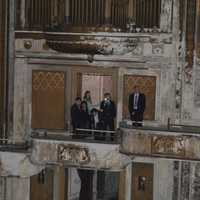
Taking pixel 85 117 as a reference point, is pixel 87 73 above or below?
above

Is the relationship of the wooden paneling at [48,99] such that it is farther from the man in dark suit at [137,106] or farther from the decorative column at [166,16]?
the decorative column at [166,16]

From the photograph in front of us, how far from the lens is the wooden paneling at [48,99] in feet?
85.1

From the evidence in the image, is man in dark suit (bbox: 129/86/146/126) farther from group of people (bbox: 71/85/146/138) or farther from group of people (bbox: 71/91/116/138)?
group of people (bbox: 71/91/116/138)

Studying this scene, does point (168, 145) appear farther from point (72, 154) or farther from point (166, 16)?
point (166, 16)

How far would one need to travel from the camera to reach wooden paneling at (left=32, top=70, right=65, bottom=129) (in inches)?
1021

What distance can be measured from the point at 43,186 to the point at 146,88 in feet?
13.7

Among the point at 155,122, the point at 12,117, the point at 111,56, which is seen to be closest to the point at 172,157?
the point at 155,122

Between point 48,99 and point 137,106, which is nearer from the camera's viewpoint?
point 137,106

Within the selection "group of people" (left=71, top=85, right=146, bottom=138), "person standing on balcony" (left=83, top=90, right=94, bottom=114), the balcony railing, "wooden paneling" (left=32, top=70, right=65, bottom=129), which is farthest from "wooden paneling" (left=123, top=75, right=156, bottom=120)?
"wooden paneling" (left=32, top=70, right=65, bottom=129)

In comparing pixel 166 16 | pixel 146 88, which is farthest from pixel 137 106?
pixel 166 16

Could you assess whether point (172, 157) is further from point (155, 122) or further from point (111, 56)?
point (111, 56)

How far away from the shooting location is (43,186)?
26.3 m

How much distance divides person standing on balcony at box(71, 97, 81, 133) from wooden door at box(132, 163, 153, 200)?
2.01m

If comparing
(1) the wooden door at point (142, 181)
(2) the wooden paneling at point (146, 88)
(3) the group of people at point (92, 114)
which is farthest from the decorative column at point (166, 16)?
(1) the wooden door at point (142, 181)
